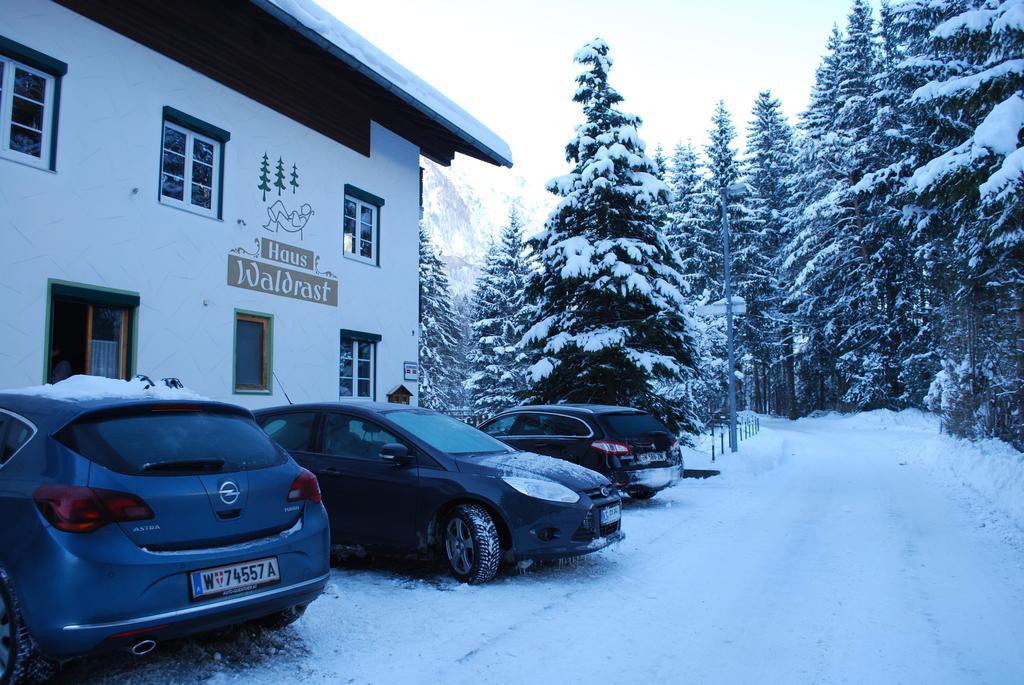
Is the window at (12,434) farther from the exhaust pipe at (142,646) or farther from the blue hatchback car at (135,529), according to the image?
the exhaust pipe at (142,646)

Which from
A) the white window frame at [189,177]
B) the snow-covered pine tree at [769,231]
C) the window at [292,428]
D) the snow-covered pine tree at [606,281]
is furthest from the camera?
the snow-covered pine tree at [769,231]

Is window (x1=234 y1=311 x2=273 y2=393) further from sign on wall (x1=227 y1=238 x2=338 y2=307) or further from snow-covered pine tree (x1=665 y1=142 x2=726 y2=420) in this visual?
snow-covered pine tree (x1=665 y1=142 x2=726 y2=420)

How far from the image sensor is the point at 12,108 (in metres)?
8.89

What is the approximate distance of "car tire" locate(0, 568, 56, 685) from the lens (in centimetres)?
354

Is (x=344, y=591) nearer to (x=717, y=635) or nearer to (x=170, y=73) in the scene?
(x=717, y=635)

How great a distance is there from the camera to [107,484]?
12.1 ft

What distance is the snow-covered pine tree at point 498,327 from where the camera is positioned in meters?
38.2

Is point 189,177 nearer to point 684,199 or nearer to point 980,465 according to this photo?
point 980,465

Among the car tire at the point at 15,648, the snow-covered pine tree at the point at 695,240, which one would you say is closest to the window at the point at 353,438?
the car tire at the point at 15,648

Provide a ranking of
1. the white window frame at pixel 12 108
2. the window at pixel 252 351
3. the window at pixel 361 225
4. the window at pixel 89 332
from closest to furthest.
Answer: the white window frame at pixel 12 108, the window at pixel 89 332, the window at pixel 252 351, the window at pixel 361 225

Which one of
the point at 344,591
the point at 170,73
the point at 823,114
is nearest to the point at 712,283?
the point at 823,114

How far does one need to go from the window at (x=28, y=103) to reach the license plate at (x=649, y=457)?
8721mm

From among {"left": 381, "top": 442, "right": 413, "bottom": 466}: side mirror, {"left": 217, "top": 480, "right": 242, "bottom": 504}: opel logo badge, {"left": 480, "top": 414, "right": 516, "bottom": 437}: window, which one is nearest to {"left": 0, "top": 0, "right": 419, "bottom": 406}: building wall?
{"left": 480, "top": 414, "right": 516, "bottom": 437}: window

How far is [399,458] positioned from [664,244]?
41.0 ft
